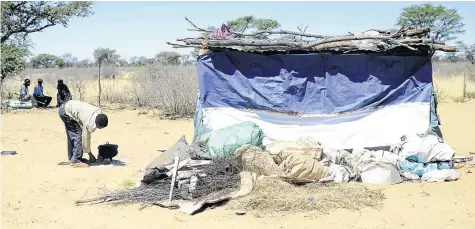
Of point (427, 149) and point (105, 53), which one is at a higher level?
point (105, 53)

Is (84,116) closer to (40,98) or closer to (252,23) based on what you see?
(40,98)

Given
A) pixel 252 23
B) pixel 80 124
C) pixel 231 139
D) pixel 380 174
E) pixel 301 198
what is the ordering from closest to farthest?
pixel 301 198, pixel 380 174, pixel 231 139, pixel 80 124, pixel 252 23

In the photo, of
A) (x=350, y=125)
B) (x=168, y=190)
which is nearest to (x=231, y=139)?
(x=168, y=190)

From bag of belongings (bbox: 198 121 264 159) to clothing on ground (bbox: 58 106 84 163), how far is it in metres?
1.97

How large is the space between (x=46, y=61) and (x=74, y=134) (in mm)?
55139

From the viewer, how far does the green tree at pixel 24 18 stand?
61.0 feet

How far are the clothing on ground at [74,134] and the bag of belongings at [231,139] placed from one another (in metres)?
1.97

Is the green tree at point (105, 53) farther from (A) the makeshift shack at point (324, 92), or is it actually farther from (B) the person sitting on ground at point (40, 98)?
(A) the makeshift shack at point (324, 92)

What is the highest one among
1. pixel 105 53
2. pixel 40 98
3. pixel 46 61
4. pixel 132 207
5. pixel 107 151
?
pixel 105 53

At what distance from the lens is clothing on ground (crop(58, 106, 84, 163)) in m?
8.72

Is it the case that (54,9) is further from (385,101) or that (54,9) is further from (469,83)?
(469,83)

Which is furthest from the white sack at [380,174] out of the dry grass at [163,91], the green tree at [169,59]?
the green tree at [169,59]

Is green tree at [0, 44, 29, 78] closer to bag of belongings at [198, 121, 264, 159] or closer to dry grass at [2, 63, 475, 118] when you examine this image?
dry grass at [2, 63, 475, 118]

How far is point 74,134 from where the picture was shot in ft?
28.7
